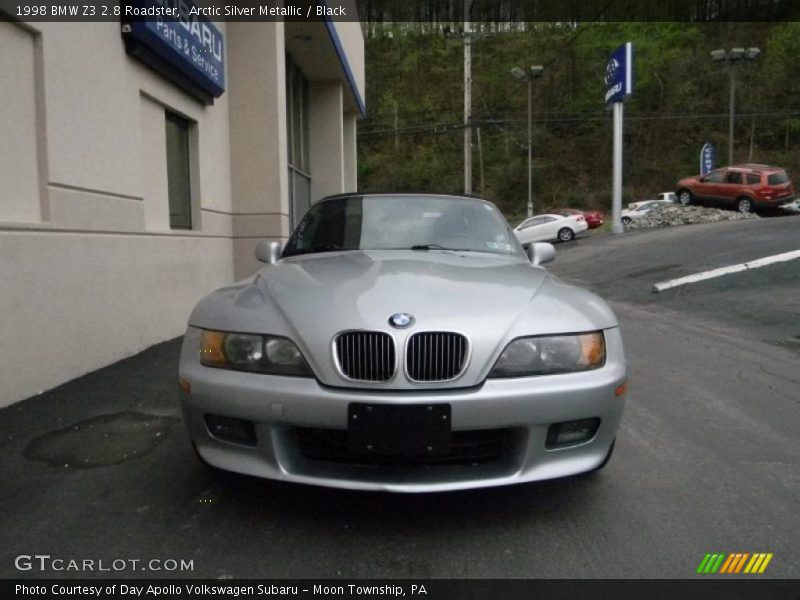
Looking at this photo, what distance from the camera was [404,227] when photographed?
4.27m

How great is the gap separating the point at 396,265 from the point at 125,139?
3.70 metres

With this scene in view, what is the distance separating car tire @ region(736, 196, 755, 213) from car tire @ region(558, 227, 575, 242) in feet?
20.0

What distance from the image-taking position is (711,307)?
340 inches

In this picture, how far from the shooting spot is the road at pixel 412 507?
2.46 m

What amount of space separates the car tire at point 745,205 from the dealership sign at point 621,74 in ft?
20.2

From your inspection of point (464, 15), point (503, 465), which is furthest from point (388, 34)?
point (503, 465)

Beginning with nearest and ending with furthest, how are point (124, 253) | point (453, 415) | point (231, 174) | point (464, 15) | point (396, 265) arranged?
point (453, 415)
point (396, 265)
point (124, 253)
point (231, 174)
point (464, 15)

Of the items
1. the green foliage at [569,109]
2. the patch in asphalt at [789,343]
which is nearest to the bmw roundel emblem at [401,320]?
the patch in asphalt at [789,343]

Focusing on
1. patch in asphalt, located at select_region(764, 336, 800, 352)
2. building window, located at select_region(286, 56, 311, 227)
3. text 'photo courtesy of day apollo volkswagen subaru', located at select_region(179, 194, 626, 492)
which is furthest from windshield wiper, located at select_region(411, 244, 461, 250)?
building window, located at select_region(286, 56, 311, 227)

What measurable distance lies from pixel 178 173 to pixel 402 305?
5.88 meters

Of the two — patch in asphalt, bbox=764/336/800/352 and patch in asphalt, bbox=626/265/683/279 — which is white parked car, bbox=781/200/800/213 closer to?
patch in asphalt, bbox=626/265/683/279

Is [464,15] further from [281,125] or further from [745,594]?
[745,594]

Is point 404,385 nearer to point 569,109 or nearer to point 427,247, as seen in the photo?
point 427,247

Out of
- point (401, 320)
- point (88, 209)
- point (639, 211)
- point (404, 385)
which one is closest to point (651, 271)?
point (88, 209)
